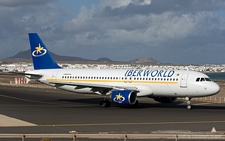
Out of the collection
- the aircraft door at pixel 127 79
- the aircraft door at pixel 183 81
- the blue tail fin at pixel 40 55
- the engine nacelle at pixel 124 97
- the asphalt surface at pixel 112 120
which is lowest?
the asphalt surface at pixel 112 120

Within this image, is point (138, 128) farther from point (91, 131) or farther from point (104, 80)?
point (104, 80)

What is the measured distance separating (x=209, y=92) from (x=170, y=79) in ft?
13.1

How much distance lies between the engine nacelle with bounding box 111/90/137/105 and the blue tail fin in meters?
11.9

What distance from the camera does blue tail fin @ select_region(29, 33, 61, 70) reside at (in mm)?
52250

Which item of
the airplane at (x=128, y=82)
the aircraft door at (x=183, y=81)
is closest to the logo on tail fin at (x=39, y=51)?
the airplane at (x=128, y=82)

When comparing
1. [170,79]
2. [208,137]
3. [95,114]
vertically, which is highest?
[170,79]

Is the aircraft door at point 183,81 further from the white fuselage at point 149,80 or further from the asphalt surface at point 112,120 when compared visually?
the asphalt surface at point 112,120

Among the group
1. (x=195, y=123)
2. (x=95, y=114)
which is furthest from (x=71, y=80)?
(x=195, y=123)

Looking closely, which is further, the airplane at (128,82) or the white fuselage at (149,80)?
the airplane at (128,82)

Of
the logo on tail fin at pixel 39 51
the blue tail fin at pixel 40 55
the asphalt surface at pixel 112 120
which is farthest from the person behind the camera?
the logo on tail fin at pixel 39 51

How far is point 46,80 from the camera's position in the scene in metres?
50.3

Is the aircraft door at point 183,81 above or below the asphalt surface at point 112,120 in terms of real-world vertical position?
above

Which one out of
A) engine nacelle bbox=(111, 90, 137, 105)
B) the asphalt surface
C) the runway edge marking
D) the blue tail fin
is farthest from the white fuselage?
the runway edge marking

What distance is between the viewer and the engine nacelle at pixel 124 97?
139ft
